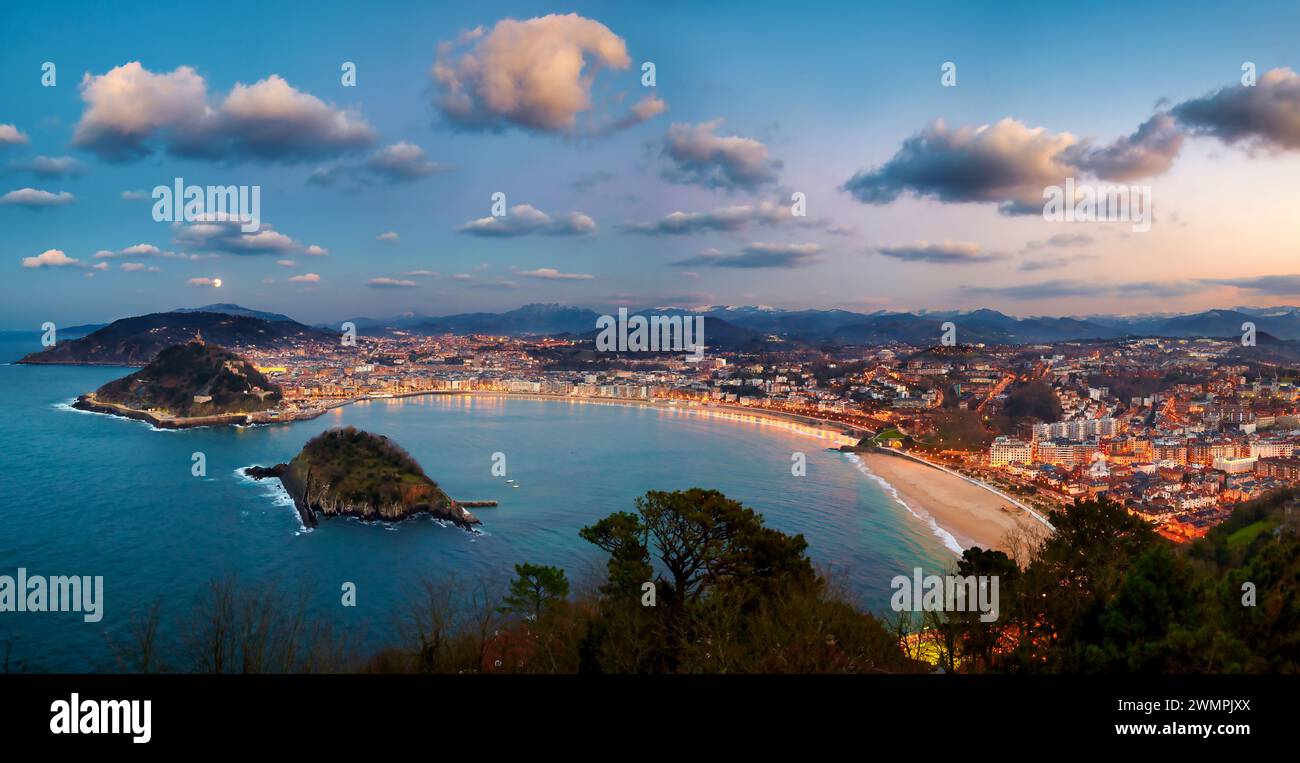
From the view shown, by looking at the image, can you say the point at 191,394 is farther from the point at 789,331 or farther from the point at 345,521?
the point at 789,331

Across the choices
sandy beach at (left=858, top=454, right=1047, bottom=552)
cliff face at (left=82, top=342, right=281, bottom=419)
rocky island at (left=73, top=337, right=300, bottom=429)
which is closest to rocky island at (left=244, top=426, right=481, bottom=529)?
sandy beach at (left=858, top=454, right=1047, bottom=552)

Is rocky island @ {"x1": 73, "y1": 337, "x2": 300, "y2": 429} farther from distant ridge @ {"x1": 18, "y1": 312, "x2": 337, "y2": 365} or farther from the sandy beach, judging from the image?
the sandy beach

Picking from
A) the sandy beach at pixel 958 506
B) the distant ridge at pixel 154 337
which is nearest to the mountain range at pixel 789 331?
the distant ridge at pixel 154 337

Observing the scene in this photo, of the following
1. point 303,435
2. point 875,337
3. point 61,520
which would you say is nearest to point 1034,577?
point 61,520

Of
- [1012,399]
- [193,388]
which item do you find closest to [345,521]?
[193,388]
